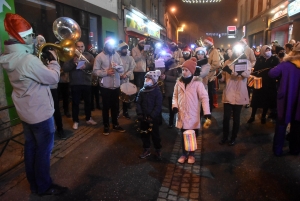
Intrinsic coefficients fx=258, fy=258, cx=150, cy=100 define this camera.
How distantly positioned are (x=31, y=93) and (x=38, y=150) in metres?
0.75

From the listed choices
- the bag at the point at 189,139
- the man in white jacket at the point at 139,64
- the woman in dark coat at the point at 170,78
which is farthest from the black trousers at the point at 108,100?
the man in white jacket at the point at 139,64

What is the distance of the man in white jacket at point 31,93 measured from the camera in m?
2.99

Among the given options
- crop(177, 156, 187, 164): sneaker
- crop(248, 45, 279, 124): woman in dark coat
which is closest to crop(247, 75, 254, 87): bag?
crop(248, 45, 279, 124): woman in dark coat

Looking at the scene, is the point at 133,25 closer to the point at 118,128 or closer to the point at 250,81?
the point at 118,128

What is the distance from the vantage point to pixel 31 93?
121 inches

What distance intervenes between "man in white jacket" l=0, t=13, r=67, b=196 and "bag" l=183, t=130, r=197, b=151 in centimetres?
204

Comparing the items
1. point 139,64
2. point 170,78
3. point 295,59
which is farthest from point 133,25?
point 295,59

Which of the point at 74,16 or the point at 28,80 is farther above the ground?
the point at 74,16

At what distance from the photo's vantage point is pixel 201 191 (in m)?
3.63

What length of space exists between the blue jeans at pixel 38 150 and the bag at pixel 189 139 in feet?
6.78

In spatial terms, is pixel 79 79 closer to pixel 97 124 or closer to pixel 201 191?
pixel 97 124

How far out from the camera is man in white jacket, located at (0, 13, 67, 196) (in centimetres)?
299

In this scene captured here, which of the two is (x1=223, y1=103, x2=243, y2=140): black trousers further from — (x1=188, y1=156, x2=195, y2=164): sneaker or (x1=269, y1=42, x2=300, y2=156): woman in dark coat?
(x1=188, y1=156, x2=195, y2=164): sneaker

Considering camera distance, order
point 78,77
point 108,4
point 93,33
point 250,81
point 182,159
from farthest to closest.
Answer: point 108,4 → point 93,33 → point 78,77 → point 250,81 → point 182,159
